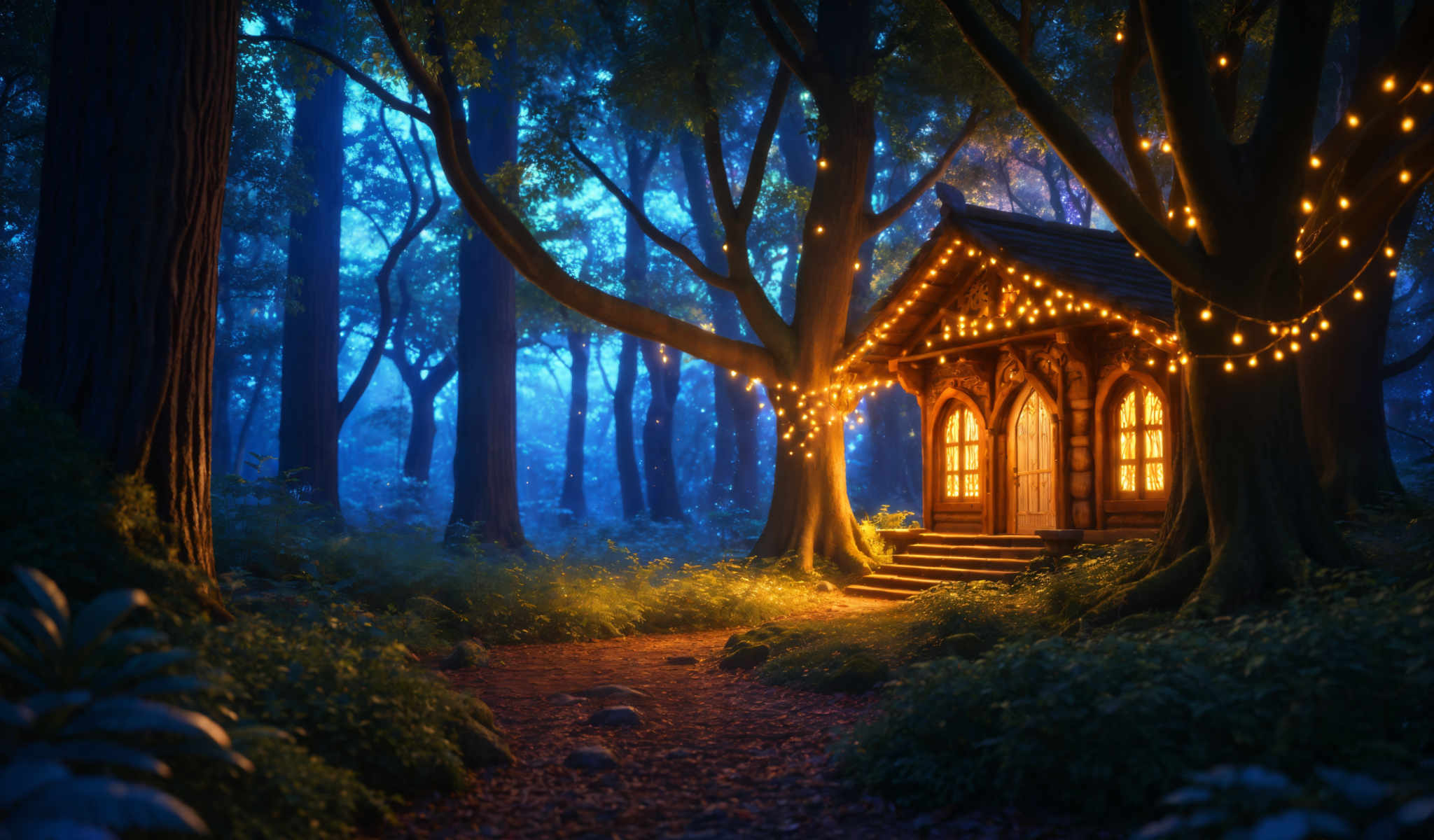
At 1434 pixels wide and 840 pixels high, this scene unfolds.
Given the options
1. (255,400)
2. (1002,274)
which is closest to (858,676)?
(1002,274)

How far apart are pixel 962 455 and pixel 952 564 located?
2600mm

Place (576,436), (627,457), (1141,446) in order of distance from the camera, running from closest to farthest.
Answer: (1141,446)
(627,457)
(576,436)

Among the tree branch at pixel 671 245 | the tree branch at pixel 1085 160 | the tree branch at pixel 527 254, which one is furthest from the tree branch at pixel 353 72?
the tree branch at pixel 1085 160

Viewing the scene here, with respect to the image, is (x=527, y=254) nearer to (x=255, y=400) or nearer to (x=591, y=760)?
(x=591, y=760)

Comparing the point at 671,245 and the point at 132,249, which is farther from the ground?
the point at 671,245

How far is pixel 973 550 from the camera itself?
46.8 ft

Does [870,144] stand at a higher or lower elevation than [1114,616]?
higher

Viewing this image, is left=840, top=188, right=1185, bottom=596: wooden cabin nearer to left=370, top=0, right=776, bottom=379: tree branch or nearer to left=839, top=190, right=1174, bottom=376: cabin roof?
left=839, top=190, right=1174, bottom=376: cabin roof

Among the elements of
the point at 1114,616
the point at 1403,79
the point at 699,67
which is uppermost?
the point at 699,67

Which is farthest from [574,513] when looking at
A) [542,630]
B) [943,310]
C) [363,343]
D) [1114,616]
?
[363,343]

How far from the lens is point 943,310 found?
1545 centimetres

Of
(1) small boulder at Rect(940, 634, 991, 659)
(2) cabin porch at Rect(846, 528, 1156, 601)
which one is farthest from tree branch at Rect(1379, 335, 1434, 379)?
(1) small boulder at Rect(940, 634, 991, 659)

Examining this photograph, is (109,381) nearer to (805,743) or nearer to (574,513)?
(805,743)

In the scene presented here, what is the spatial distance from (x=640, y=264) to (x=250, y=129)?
48.4 feet
